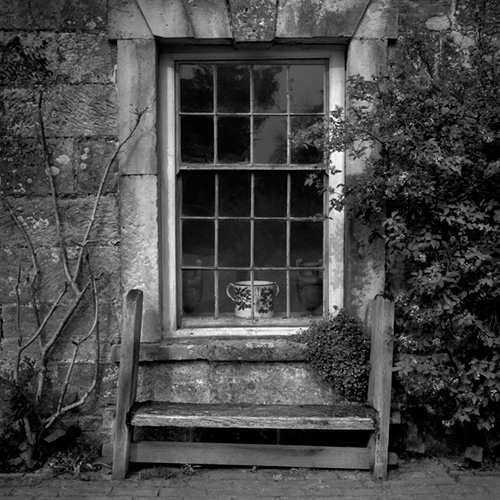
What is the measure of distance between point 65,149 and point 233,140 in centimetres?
120

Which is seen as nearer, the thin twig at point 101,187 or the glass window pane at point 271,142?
the thin twig at point 101,187

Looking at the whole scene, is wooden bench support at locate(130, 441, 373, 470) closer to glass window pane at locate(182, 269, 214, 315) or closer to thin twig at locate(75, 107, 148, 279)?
glass window pane at locate(182, 269, 214, 315)

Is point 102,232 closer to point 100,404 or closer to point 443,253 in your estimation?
point 100,404

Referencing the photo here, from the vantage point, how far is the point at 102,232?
4762mm

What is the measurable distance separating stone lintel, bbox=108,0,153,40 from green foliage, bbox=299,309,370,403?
2.41 metres

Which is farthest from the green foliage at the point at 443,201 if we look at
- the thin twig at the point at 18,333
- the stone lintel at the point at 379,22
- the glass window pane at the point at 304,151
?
the thin twig at the point at 18,333

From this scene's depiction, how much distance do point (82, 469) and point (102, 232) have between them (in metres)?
1.62

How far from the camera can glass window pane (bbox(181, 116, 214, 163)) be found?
15.9ft

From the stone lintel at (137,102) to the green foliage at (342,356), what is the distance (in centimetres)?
166

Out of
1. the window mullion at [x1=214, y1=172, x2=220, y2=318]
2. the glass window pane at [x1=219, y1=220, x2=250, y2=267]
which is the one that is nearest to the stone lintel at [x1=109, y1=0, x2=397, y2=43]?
the window mullion at [x1=214, y1=172, x2=220, y2=318]

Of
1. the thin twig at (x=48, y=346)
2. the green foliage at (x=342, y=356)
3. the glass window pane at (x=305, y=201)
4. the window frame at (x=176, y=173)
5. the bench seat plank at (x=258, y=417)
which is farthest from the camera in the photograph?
the glass window pane at (x=305, y=201)

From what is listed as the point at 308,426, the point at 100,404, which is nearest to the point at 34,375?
the point at 100,404

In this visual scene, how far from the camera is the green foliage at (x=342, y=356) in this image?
454cm

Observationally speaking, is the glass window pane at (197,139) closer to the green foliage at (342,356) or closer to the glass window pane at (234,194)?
A: the glass window pane at (234,194)
